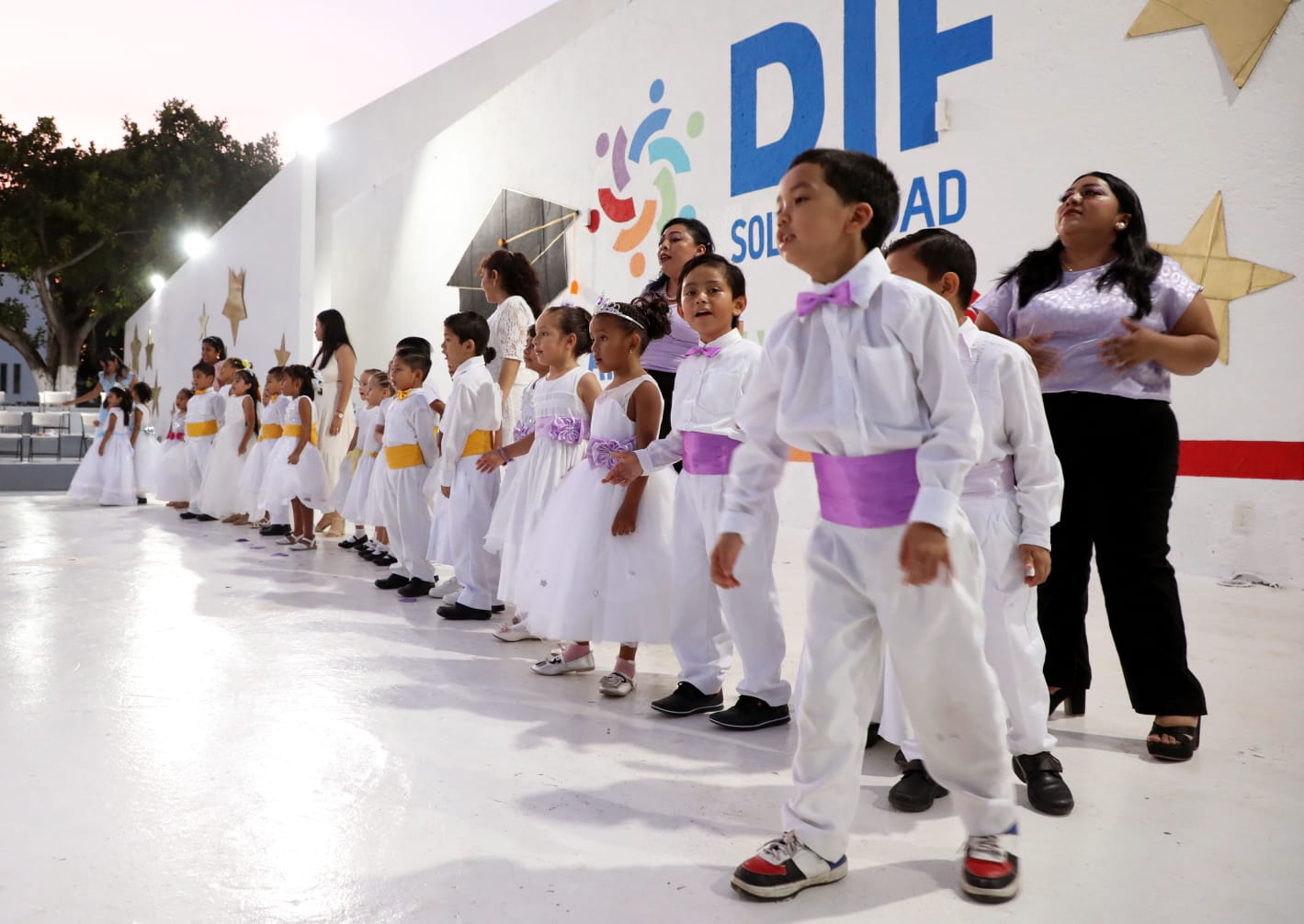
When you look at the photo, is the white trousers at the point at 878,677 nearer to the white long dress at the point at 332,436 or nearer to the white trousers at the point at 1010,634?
the white trousers at the point at 1010,634

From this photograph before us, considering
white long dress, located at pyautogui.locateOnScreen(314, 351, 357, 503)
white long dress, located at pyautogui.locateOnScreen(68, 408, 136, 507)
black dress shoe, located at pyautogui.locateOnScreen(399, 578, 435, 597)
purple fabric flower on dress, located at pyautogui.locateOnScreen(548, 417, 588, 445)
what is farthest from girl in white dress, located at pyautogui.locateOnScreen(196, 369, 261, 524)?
purple fabric flower on dress, located at pyautogui.locateOnScreen(548, 417, 588, 445)

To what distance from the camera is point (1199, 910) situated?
1320mm

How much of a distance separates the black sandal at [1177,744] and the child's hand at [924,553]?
1017 millimetres

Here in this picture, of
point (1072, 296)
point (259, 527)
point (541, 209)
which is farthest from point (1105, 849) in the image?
point (541, 209)

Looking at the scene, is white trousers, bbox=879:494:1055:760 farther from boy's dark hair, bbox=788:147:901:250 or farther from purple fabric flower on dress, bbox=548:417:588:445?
purple fabric flower on dress, bbox=548:417:588:445

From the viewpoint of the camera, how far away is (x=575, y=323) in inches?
119

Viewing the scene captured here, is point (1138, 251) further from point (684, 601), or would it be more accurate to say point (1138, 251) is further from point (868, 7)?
point (868, 7)

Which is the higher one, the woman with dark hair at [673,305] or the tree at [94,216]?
the tree at [94,216]

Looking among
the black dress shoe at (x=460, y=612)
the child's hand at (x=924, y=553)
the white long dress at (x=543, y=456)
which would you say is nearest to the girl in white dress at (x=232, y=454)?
the black dress shoe at (x=460, y=612)

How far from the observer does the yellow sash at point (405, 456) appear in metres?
4.22

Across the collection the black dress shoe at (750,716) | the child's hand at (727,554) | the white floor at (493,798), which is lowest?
the white floor at (493,798)

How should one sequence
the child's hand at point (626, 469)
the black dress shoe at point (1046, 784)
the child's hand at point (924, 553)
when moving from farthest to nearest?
the child's hand at point (626, 469) < the black dress shoe at point (1046, 784) < the child's hand at point (924, 553)

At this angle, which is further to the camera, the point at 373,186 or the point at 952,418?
the point at 373,186

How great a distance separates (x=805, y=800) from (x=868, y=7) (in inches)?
177
